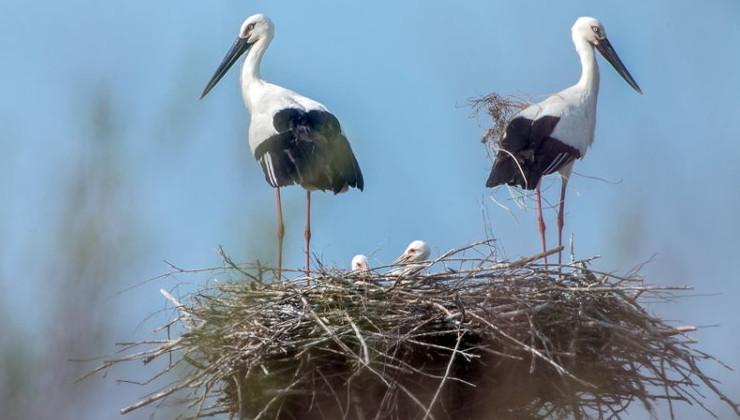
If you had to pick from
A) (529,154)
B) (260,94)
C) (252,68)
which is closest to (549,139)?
(529,154)

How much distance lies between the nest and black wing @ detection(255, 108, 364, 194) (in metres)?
1.90

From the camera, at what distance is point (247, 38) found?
9.03 metres

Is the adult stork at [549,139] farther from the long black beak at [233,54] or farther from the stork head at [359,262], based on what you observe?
the long black beak at [233,54]

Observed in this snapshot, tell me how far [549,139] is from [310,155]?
144cm

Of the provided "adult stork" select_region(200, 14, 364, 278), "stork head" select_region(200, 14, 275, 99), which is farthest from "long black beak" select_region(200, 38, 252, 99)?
"adult stork" select_region(200, 14, 364, 278)

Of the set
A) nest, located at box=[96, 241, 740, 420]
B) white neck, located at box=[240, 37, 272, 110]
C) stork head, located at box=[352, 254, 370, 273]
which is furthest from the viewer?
white neck, located at box=[240, 37, 272, 110]

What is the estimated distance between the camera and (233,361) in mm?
5395

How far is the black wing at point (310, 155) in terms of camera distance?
24.6 ft

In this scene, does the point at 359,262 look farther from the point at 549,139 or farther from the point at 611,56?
the point at 611,56

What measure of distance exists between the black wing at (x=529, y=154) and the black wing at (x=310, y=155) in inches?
32.9

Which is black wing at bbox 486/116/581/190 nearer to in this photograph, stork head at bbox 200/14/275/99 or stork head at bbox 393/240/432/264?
stork head at bbox 393/240/432/264

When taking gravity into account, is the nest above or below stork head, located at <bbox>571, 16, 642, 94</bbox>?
below

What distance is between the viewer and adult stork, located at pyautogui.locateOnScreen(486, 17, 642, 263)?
7.74 m

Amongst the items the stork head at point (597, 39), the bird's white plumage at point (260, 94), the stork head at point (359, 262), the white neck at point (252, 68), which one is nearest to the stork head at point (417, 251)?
the stork head at point (359, 262)
